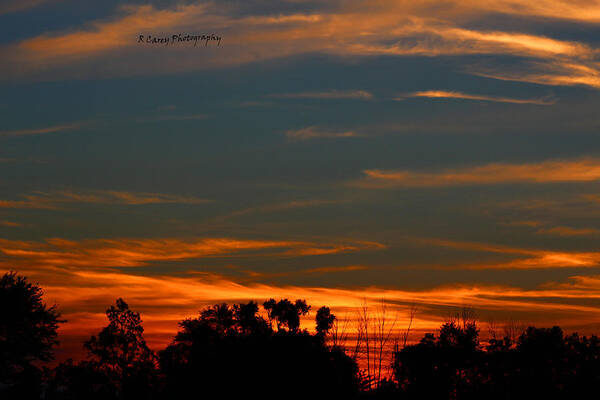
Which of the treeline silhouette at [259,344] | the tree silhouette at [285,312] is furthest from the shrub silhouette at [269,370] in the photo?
the tree silhouette at [285,312]

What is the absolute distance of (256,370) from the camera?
70750 mm

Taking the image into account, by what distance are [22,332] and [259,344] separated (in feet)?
77.0

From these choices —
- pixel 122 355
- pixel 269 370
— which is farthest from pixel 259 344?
pixel 122 355

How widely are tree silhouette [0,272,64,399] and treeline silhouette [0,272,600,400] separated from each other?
10 cm

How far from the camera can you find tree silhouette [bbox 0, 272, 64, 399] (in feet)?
247

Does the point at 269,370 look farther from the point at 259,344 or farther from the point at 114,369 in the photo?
the point at 114,369

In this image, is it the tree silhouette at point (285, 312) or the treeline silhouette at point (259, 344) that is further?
the tree silhouette at point (285, 312)

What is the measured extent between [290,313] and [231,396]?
53.9 m

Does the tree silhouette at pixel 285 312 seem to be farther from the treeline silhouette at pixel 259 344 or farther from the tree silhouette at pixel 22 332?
the tree silhouette at pixel 22 332

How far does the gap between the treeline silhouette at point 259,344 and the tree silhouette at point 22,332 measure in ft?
0.32

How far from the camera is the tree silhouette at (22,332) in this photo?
247 feet

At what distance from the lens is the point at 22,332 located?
76.4 m

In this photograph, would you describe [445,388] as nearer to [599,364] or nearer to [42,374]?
[599,364]

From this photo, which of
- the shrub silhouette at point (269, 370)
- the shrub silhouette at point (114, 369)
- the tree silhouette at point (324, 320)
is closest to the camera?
the shrub silhouette at point (269, 370)
